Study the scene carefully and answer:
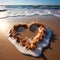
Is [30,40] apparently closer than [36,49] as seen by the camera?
No

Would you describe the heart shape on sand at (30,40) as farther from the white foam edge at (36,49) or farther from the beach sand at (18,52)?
the beach sand at (18,52)

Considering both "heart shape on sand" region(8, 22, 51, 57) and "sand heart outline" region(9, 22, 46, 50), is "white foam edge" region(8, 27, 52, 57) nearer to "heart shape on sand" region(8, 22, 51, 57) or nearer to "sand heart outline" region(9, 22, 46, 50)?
"heart shape on sand" region(8, 22, 51, 57)

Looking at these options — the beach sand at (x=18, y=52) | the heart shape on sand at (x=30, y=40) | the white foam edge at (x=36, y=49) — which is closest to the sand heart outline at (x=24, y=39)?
the heart shape on sand at (x=30, y=40)

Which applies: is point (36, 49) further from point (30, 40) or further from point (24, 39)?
point (24, 39)

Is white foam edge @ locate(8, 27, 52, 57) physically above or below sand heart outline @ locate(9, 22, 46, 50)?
below

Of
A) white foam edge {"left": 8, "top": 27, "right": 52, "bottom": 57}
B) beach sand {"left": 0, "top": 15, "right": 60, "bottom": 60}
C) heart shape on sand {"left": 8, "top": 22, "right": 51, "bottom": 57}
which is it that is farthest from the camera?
heart shape on sand {"left": 8, "top": 22, "right": 51, "bottom": 57}

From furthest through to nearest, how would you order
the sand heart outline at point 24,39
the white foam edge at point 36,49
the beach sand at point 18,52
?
1. the sand heart outline at point 24,39
2. the white foam edge at point 36,49
3. the beach sand at point 18,52

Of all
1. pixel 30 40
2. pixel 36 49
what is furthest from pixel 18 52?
pixel 30 40

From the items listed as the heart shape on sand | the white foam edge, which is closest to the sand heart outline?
the heart shape on sand

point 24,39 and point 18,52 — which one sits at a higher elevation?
point 24,39
